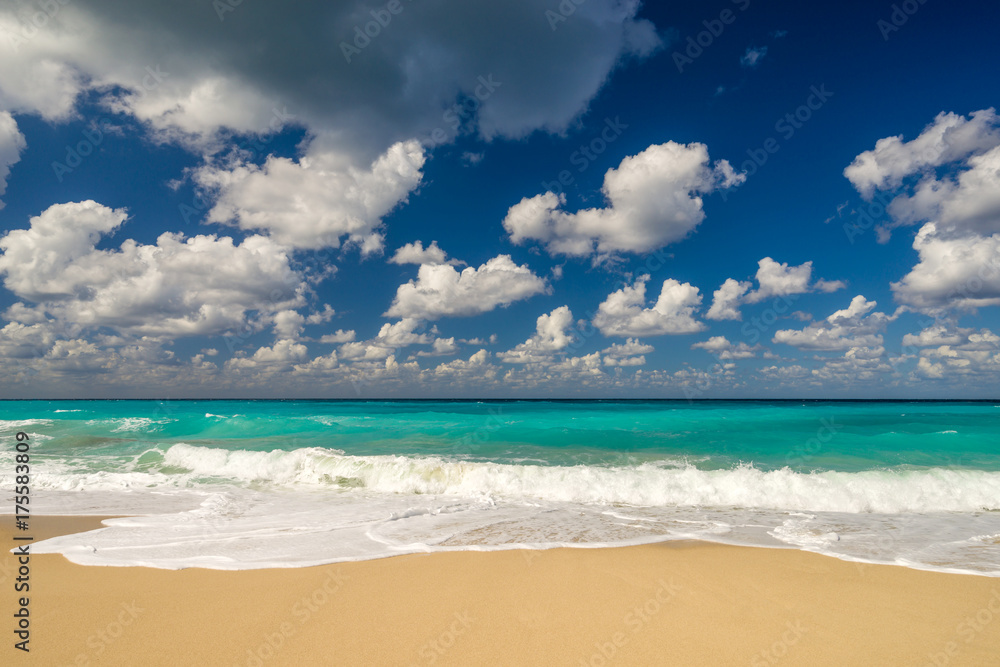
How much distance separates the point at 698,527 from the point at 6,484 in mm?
16525

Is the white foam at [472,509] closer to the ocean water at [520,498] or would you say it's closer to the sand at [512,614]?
the ocean water at [520,498]

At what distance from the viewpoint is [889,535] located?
7.06 metres

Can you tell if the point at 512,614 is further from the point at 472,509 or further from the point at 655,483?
the point at 655,483

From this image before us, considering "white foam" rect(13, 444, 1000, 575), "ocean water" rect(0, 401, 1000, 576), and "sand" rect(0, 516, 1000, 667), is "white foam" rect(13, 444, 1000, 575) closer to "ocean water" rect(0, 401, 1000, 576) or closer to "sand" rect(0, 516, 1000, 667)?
"ocean water" rect(0, 401, 1000, 576)

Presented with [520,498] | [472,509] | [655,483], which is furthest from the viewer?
[655,483]

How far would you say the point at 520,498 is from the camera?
10.1 metres

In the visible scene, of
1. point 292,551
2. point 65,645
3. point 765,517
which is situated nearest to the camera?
point 65,645

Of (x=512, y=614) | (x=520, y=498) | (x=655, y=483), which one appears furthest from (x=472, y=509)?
(x=512, y=614)

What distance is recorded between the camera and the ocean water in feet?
20.7

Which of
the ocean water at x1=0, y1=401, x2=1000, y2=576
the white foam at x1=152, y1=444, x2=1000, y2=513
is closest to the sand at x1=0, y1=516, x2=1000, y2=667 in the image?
the ocean water at x1=0, y1=401, x2=1000, y2=576

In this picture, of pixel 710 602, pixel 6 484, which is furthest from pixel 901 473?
pixel 6 484

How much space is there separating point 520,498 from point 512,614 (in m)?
6.15

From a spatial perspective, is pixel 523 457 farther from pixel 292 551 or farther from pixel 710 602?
pixel 710 602

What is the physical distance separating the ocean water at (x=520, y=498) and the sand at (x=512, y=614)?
768mm
